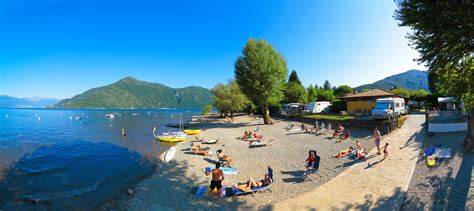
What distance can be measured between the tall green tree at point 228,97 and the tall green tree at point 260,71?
18.8 metres

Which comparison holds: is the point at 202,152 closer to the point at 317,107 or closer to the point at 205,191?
the point at 205,191

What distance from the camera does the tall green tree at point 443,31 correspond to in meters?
9.40

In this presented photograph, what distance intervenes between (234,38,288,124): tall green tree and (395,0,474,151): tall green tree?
23.7m

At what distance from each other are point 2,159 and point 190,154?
16969 millimetres

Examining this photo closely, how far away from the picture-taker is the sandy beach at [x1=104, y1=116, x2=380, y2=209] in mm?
10070

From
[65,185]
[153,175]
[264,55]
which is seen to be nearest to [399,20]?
[153,175]

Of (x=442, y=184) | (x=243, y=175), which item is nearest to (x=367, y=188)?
(x=442, y=184)

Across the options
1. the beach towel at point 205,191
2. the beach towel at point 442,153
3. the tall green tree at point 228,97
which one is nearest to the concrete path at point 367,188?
the beach towel at point 442,153

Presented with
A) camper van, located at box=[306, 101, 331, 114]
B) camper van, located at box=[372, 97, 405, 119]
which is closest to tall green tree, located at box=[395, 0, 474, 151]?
camper van, located at box=[372, 97, 405, 119]

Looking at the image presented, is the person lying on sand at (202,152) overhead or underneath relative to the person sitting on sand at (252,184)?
underneath

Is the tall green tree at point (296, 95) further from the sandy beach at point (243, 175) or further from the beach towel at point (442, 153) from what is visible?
the beach towel at point (442, 153)

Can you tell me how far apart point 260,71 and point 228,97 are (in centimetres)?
2268

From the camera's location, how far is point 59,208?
1068 cm

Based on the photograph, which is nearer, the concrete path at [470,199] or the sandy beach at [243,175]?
the concrete path at [470,199]
